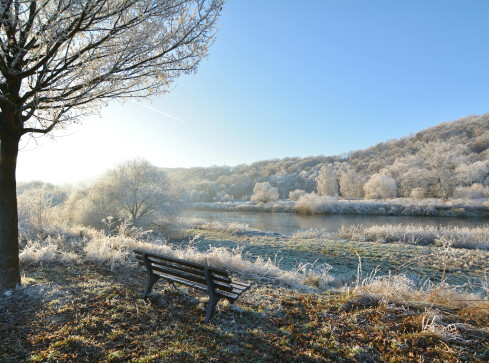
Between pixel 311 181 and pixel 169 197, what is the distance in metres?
63.5

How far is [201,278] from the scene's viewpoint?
3.72 metres

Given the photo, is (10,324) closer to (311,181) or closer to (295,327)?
(295,327)

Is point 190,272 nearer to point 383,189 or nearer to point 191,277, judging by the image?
point 191,277

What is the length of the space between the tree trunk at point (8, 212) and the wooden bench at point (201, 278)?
2.29 meters

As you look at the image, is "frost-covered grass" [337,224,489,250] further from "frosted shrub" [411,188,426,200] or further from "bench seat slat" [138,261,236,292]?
"frosted shrub" [411,188,426,200]

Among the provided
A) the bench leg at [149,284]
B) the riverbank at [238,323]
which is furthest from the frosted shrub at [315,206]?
the bench leg at [149,284]

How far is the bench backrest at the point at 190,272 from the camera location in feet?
11.4

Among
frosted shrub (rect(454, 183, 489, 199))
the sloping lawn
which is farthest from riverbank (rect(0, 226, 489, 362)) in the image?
frosted shrub (rect(454, 183, 489, 199))

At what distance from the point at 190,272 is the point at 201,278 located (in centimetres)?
19

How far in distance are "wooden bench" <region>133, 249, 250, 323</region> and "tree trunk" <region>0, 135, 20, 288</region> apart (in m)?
2.29

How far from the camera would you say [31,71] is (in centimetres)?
368

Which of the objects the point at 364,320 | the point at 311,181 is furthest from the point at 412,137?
the point at 364,320

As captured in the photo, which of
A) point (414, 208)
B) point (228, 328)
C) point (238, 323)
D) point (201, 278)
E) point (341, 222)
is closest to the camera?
point (228, 328)

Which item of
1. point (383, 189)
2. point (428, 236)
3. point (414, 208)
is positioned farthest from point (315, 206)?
point (428, 236)
